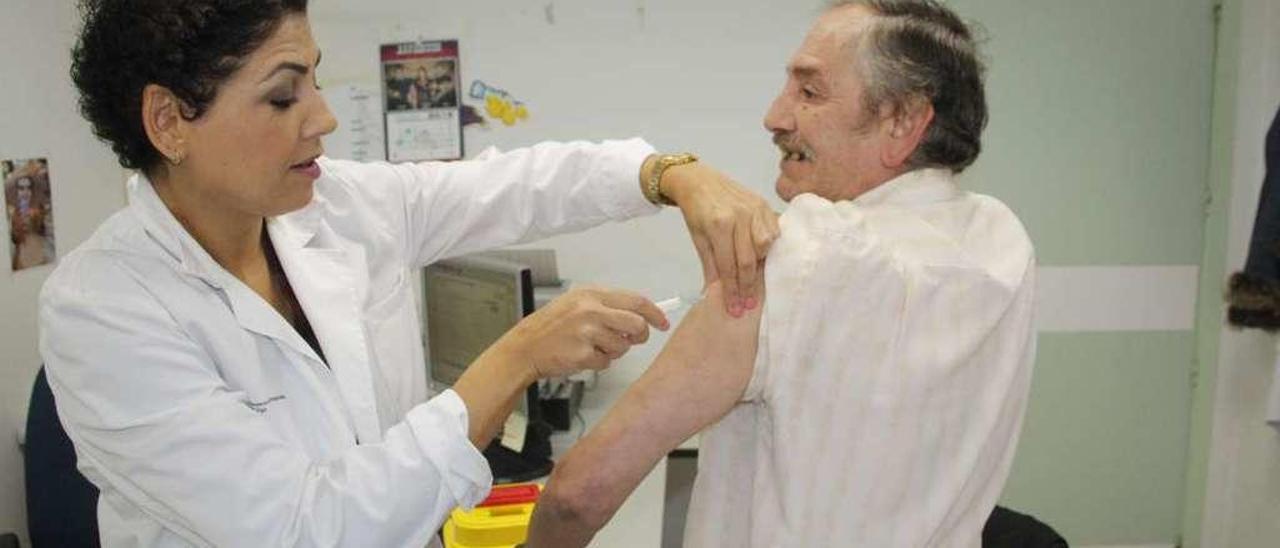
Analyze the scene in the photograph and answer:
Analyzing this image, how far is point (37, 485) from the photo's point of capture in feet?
6.43

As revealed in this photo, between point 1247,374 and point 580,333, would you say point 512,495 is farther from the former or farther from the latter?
point 1247,374

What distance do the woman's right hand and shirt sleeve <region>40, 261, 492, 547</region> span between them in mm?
116

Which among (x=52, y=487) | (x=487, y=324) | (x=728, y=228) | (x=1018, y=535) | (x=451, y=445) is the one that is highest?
(x=728, y=228)

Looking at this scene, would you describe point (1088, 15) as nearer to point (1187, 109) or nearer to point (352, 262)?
point (1187, 109)

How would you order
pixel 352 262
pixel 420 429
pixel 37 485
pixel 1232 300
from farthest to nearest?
pixel 1232 300 → pixel 37 485 → pixel 352 262 → pixel 420 429

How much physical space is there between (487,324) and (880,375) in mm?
1389

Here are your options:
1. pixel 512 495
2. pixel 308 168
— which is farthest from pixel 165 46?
pixel 512 495

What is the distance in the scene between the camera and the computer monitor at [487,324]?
6.86 ft

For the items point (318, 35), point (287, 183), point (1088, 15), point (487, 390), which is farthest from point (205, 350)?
point (1088, 15)

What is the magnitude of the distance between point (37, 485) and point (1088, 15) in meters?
2.98

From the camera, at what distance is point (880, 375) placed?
0.95m

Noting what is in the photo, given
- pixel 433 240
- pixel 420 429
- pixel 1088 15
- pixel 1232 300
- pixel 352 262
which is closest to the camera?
pixel 420 429

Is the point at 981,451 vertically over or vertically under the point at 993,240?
under

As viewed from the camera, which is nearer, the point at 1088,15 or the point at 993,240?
the point at 993,240
